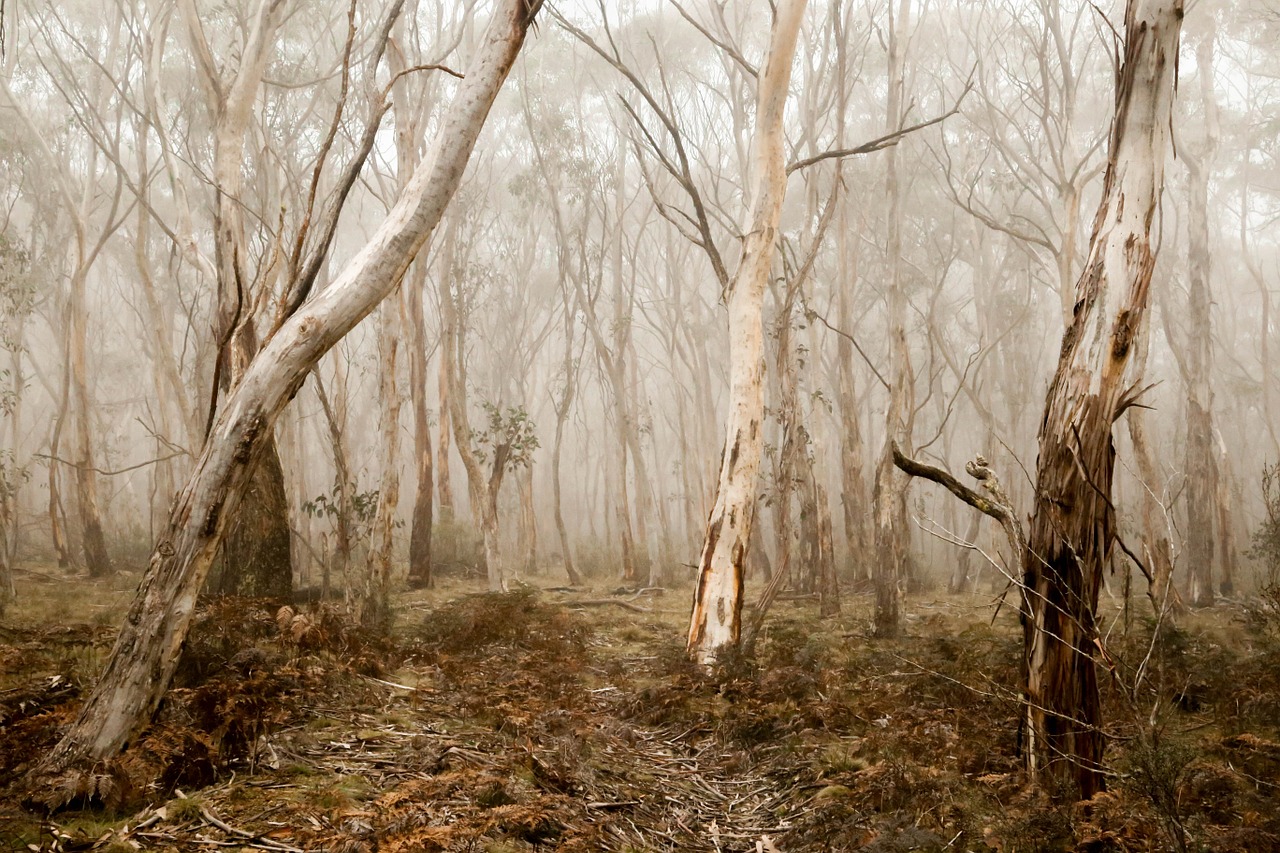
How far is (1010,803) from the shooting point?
355 centimetres

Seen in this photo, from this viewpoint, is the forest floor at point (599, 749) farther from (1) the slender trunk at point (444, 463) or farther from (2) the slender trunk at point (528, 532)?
(2) the slender trunk at point (528, 532)

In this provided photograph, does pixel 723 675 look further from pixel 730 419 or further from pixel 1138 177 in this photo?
pixel 1138 177

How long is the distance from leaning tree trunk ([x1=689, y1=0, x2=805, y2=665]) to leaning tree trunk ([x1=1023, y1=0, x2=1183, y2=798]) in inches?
133

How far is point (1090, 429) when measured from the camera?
329 cm

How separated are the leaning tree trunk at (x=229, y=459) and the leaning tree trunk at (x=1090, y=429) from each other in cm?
310

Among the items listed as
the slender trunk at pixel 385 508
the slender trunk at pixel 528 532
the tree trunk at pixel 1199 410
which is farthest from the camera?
the slender trunk at pixel 528 532

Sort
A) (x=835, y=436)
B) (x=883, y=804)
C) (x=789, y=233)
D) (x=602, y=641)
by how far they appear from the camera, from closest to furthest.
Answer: (x=883, y=804)
(x=602, y=641)
(x=789, y=233)
(x=835, y=436)

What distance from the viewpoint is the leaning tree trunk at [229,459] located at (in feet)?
10.7

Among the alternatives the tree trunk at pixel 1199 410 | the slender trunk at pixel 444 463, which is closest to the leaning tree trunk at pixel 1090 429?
the tree trunk at pixel 1199 410

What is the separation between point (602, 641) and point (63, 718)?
5.69 m

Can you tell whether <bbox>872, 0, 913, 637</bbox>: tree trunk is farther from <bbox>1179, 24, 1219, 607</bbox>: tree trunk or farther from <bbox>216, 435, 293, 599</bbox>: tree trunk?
<bbox>216, 435, 293, 599</bbox>: tree trunk

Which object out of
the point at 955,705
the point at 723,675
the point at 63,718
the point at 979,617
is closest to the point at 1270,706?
the point at 955,705

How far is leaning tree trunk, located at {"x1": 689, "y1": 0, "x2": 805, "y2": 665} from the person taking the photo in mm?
6797

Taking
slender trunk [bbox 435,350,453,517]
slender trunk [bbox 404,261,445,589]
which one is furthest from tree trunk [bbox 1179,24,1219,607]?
slender trunk [bbox 435,350,453,517]
